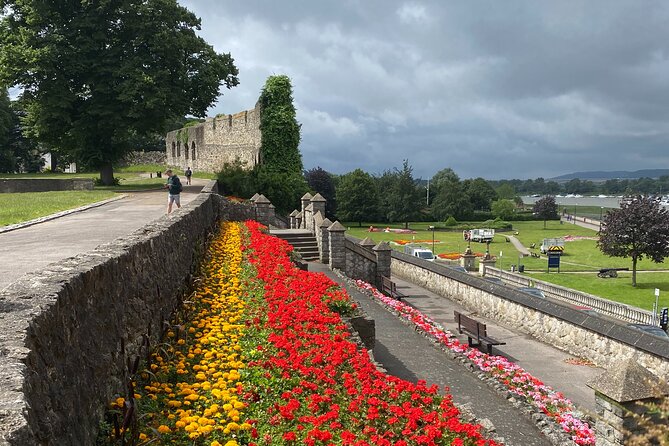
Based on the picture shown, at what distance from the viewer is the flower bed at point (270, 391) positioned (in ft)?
14.5

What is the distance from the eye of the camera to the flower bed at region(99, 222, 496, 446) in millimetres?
4430

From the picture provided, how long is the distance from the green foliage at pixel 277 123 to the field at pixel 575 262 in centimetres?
1903

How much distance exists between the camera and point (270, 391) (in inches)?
211

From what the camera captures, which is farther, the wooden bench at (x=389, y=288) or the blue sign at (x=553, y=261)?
the blue sign at (x=553, y=261)

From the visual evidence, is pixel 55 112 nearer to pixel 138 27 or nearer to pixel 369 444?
pixel 138 27

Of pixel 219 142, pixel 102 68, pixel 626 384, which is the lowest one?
pixel 626 384

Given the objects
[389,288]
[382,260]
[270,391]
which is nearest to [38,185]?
[382,260]

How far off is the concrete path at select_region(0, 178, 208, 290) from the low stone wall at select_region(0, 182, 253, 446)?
2741 millimetres

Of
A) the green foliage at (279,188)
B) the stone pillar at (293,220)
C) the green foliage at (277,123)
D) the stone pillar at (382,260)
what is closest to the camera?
the stone pillar at (382,260)

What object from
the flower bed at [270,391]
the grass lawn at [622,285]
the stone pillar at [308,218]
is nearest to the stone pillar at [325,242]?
the stone pillar at [308,218]

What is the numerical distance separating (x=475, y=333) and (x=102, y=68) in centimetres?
2274

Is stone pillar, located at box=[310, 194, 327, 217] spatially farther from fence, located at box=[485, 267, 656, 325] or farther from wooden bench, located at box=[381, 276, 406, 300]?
fence, located at box=[485, 267, 656, 325]

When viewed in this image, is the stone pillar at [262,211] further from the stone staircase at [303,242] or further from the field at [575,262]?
the field at [575,262]

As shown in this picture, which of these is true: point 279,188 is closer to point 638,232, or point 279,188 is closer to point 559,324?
point 559,324
